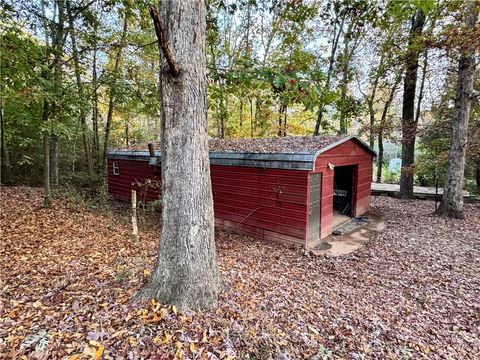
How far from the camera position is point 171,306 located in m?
2.69

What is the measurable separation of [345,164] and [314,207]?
7.24ft

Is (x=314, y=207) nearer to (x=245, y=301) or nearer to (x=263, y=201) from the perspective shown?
(x=263, y=201)

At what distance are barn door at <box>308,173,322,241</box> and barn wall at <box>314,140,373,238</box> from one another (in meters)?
0.16

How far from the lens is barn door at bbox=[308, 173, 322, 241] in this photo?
252 inches

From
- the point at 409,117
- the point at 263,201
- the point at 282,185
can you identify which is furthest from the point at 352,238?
the point at 409,117

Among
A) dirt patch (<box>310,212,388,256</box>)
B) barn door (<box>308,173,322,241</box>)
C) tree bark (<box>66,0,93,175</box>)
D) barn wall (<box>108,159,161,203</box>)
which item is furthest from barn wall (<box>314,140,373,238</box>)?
tree bark (<box>66,0,93,175</box>)

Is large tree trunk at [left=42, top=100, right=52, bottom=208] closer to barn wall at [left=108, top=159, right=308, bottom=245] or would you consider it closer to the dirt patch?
barn wall at [left=108, top=159, right=308, bottom=245]

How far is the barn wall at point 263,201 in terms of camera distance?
6273 millimetres

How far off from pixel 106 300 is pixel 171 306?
0.75 meters

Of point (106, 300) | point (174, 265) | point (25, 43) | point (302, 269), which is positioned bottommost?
point (302, 269)

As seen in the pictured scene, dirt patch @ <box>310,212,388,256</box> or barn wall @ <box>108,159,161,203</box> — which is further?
barn wall @ <box>108,159,161,203</box>

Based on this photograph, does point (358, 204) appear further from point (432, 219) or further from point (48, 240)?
point (48, 240)

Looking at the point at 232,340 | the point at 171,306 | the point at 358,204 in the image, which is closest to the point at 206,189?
the point at 171,306

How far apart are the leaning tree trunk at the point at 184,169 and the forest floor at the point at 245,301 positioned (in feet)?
0.87
